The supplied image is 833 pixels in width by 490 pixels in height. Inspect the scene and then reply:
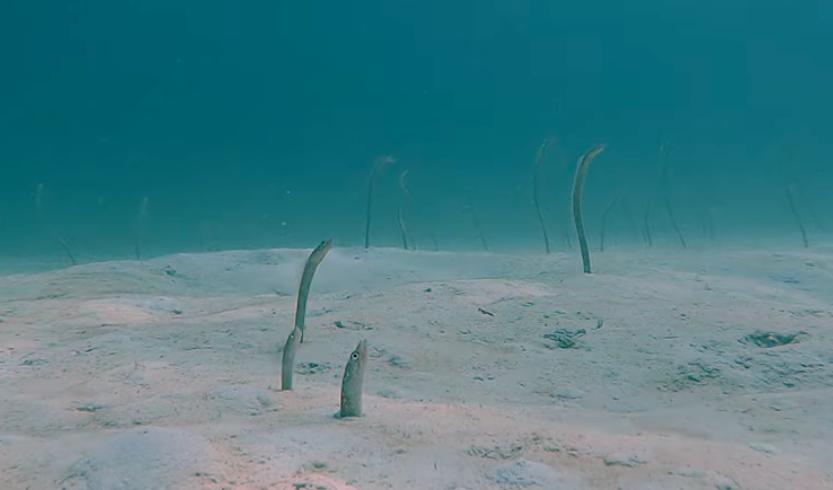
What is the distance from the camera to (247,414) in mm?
3449

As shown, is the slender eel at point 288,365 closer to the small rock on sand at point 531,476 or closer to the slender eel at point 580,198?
the small rock on sand at point 531,476

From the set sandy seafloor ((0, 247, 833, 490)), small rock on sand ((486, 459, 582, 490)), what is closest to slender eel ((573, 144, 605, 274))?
sandy seafloor ((0, 247, 833, 490))

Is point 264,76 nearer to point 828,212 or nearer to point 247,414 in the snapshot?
point 828,212

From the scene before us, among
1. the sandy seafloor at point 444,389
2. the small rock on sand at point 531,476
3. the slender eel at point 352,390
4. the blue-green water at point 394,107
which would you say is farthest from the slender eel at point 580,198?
the blue-green water at point 394,107

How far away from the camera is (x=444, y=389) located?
13.2 feet

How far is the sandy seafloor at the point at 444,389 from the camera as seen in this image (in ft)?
8.91

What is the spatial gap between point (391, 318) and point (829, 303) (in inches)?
186

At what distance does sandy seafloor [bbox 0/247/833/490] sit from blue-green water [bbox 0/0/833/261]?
1042 inches

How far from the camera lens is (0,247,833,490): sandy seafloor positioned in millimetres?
2715

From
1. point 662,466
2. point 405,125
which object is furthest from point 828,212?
point 405,125

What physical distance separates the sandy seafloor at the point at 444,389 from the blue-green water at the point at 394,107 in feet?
86.9

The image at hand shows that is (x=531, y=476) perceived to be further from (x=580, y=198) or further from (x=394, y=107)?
(x=394, y=107)

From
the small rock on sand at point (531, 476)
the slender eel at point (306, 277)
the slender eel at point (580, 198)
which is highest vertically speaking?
the slender eel at point (580, 198)

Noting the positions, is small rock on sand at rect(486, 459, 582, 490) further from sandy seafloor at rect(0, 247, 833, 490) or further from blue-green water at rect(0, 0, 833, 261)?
blue-green water at rect(0, 0, 833, 261)
